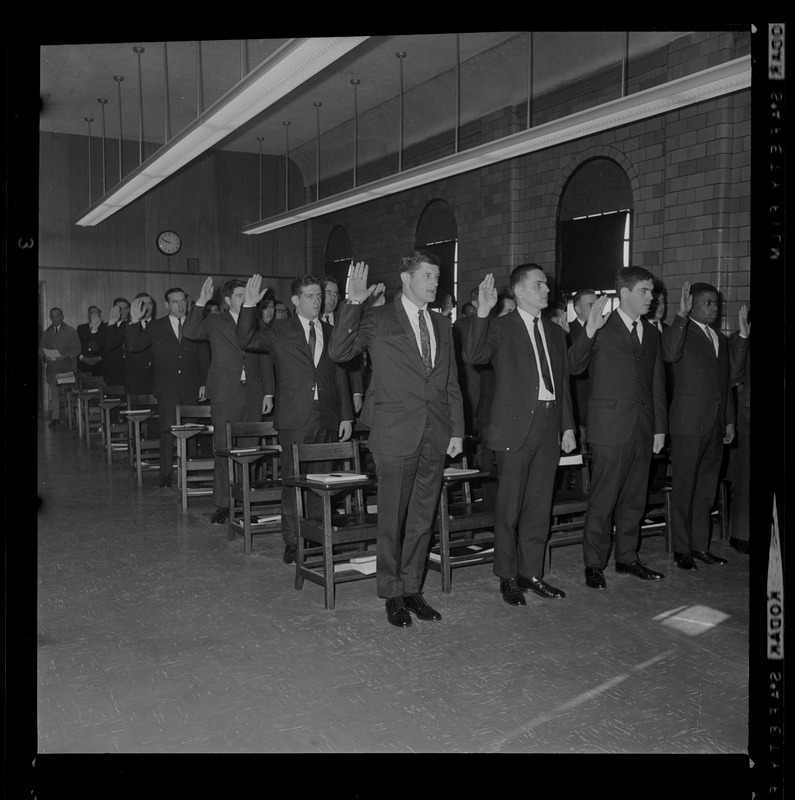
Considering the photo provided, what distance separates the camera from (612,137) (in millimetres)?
8664

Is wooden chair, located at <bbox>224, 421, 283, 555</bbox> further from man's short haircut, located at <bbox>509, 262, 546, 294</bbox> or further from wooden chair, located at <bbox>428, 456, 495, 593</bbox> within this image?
man's short haircut, located at <bbox>509, 262, 546, 294</bbox>

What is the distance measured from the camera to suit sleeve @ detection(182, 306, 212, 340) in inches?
224

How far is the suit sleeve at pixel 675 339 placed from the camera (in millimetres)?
4652

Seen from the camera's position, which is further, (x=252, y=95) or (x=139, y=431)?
(x=139, y=431)

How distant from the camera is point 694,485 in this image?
4918 mm

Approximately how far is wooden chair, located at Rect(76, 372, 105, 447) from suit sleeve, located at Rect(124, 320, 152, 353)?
225cm

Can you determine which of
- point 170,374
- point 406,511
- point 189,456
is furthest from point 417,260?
point 170,374

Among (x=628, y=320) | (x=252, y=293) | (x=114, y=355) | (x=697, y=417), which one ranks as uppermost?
(x=252, y=293)

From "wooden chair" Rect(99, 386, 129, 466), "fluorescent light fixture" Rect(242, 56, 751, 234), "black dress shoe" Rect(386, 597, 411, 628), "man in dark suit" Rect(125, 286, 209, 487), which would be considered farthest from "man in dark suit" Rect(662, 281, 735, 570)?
"wooden chair" Rect(99, 386, 129, 466)

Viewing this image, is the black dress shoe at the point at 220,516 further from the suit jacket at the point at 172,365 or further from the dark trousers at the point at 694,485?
the dark trousers at the point at 694,485

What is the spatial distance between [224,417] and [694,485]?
11.2ft

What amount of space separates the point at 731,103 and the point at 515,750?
21.7ft

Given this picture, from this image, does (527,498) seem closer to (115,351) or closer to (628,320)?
(628,320)
